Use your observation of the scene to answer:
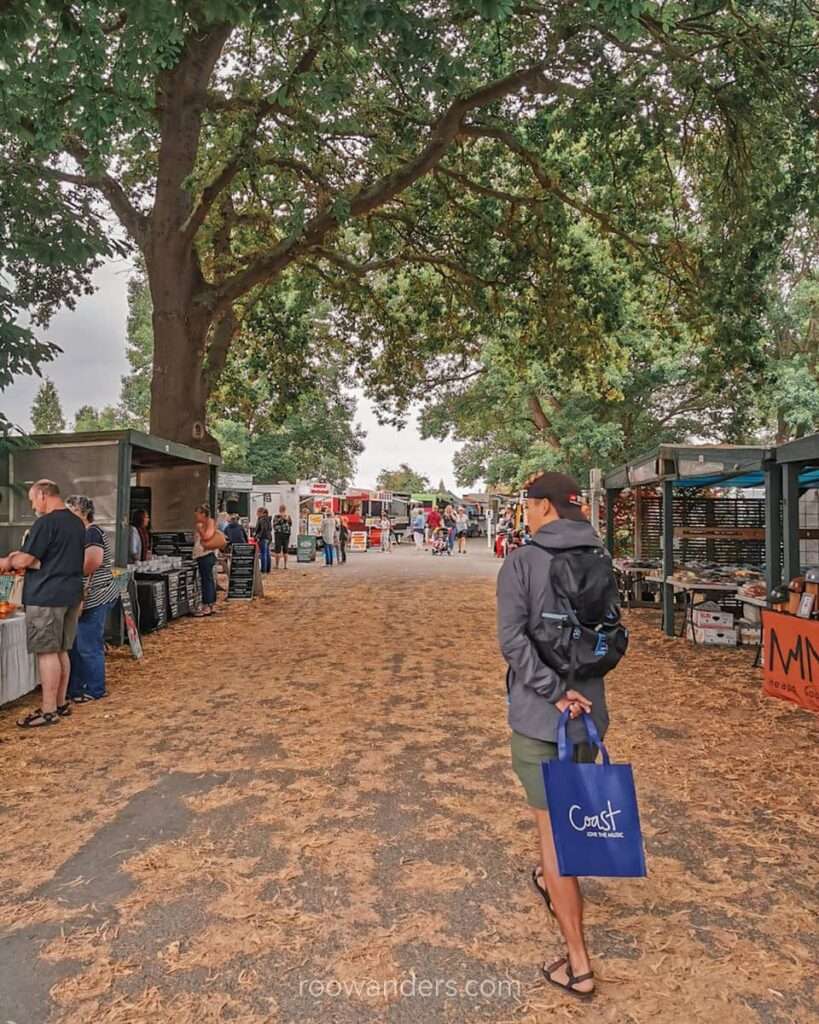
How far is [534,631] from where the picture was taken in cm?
268

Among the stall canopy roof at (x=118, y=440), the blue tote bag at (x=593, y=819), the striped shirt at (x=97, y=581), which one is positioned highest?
the stall canopy roof at (x=118, y=440)

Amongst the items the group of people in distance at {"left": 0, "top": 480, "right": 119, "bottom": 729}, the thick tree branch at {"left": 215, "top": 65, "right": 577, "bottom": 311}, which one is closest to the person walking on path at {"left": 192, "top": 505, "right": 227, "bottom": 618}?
the thick tree branch at {"left": 215, "top": 65, "right": 577, "bottom": 311}

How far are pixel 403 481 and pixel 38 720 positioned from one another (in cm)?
11043

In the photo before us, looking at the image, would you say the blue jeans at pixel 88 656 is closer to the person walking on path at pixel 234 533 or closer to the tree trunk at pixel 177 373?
the tree trunk at pixel 177 373

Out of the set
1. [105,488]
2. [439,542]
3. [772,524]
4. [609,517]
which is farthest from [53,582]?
[439,542]

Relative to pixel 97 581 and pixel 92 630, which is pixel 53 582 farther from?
pixel 92 630

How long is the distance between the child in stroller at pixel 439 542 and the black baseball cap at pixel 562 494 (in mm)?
26884

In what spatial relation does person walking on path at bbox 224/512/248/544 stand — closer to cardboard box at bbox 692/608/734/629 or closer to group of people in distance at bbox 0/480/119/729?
group of people in distance at bbox 0/480/119/729

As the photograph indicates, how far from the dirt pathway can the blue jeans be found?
1.09 feet

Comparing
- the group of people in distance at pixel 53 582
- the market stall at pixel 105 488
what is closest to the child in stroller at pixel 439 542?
the market stall at pixel 105 488

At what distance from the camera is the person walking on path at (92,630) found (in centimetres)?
648

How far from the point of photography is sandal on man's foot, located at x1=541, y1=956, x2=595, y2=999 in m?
2.54

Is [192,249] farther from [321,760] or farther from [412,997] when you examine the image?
[412,997]

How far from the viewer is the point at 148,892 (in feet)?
10.8
